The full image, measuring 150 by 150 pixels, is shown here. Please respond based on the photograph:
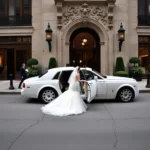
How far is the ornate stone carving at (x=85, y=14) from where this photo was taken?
20438mm

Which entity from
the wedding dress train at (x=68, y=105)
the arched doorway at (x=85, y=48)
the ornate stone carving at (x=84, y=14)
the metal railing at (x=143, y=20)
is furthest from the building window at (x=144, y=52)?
the wedding dress train at (x=68, y=105)

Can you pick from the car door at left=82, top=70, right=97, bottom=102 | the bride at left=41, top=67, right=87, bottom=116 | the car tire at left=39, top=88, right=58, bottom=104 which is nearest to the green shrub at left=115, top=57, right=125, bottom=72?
the car door at left=82, top=70, right=97, bottom=102

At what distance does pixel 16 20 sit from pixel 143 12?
1067cm

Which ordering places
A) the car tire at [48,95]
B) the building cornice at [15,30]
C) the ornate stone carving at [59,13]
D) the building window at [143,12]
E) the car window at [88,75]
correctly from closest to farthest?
the car window at [88,75] → the car tire at [48,95] → the ornate stone carving at [59,13] → the building cornice at [15,30] → the building window at [143,12]

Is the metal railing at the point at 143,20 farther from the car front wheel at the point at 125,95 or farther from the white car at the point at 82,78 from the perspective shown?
the car front wheel at the point at 125,95

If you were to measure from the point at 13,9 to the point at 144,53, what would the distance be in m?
11.7

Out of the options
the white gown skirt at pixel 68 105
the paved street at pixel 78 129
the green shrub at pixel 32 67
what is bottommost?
the paved street at pixel 78 129

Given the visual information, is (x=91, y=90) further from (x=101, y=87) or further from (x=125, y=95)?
(x=125, y=95)

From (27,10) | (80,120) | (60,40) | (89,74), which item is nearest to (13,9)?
(27,10)

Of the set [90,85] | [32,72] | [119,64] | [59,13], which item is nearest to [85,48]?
[119,64]

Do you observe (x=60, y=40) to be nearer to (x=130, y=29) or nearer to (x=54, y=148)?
(x=130, y=29)

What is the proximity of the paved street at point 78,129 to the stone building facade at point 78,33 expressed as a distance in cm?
1095

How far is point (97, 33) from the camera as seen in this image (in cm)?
2119

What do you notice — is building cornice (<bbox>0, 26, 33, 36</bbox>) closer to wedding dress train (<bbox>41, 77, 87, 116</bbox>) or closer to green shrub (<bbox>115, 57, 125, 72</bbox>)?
green shrub (<bbox>115, 57, 125, 72</bbox>)
